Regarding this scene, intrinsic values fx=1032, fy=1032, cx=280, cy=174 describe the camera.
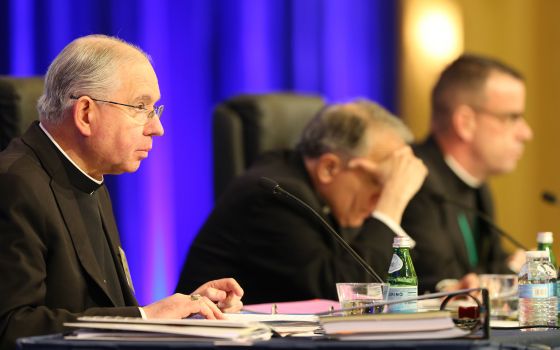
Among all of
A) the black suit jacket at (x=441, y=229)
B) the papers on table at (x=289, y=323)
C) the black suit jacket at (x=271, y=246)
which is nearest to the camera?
the papers on table at (x=289, y=323)

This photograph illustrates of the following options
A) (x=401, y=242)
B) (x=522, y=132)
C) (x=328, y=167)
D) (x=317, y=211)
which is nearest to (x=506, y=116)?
(x=522, y=132)

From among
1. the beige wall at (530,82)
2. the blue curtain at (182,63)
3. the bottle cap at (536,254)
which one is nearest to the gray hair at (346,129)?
the blue curtain at (182,63)

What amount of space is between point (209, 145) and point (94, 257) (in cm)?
234

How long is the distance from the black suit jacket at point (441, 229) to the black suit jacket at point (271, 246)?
358 millimetres

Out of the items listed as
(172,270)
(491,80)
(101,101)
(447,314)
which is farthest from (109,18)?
(447,314)

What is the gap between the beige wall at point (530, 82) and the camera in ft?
19.3

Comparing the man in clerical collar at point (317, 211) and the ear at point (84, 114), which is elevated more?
the ear at point (84, 114)

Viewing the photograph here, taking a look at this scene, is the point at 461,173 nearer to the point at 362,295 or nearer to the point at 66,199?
the point at 362,295

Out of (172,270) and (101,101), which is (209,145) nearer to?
(172,270)

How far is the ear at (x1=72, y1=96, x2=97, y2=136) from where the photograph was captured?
7.38 ft

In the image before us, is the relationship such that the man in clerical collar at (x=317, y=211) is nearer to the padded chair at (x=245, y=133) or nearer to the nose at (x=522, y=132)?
the padded chair at (x=245, y=133)

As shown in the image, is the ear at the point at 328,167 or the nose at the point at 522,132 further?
the nose at the point at 522,132

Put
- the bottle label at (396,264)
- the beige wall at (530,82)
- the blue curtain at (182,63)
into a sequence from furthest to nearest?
the beige wall at (530,82) < the blue curtain at (182,63) < the bottle label at (396,264)

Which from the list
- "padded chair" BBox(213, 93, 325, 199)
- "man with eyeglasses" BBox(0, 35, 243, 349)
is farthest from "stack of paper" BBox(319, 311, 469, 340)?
"padded chair" BBox(213, 93, 325, 199)
